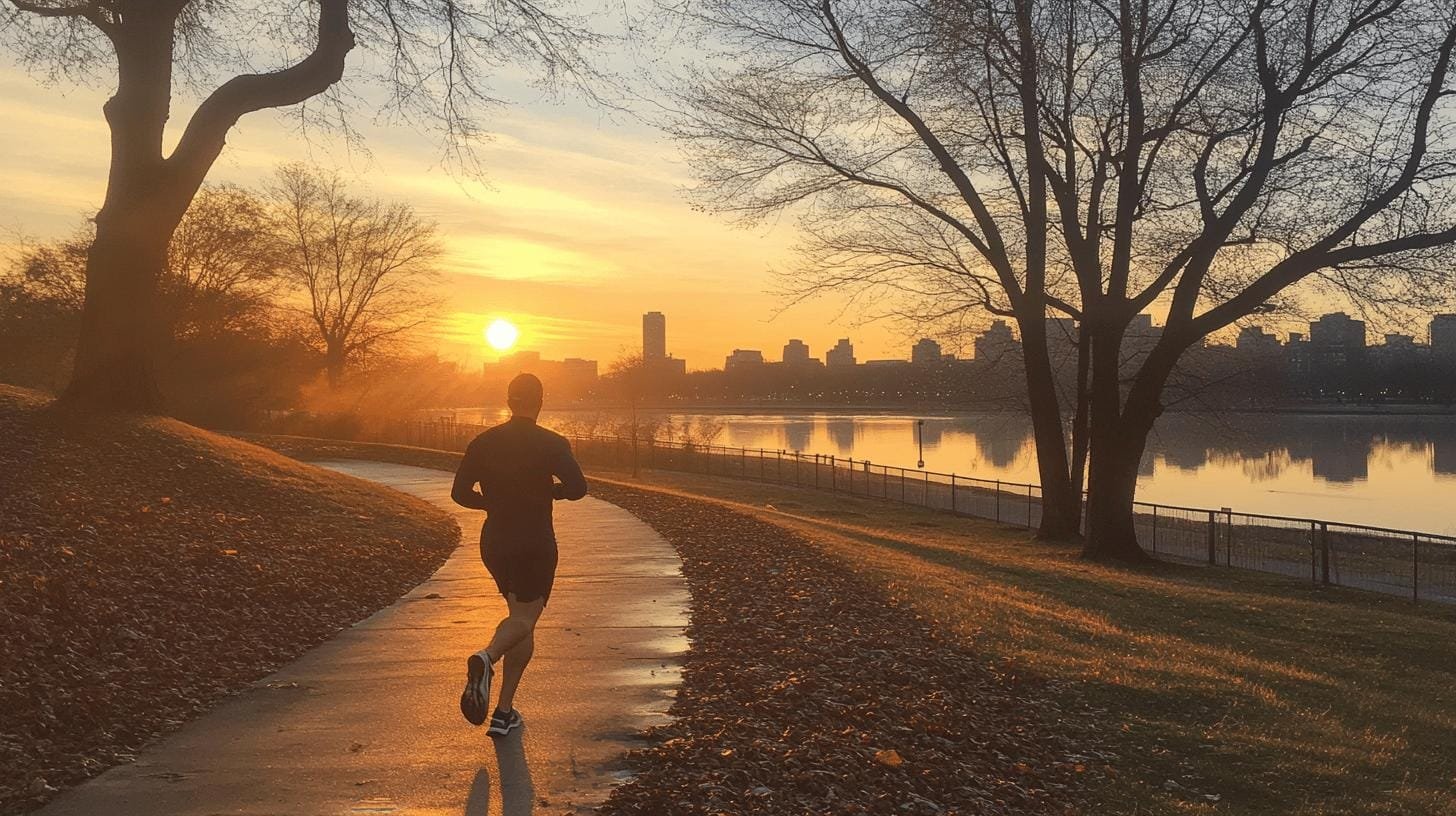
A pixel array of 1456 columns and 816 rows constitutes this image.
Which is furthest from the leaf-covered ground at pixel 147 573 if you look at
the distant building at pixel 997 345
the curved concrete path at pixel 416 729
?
the distant building at pixel 997 345

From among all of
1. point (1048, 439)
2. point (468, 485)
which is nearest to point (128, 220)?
point (468, 485)

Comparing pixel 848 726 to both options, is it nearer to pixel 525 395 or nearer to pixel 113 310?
pixel 525 395

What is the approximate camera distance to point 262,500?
46.2ft

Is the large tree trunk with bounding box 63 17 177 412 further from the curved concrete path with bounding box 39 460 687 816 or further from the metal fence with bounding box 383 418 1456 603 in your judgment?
the metal fence with bounding box 383 418 1456 603

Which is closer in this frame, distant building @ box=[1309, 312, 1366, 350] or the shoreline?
distant building @ box=[1309, 312, 1366, 350]

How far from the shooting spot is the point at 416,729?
257 inches

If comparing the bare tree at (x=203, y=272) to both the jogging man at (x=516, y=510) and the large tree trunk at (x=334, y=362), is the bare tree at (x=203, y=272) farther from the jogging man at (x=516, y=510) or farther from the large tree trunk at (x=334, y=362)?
the jogging man at (x=516, y=510)

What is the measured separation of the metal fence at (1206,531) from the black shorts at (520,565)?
15.4 meters

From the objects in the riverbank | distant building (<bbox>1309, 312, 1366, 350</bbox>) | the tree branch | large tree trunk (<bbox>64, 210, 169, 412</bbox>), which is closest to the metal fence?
distant building (<bbox>1309, 312, 1366, 350</bbox>)

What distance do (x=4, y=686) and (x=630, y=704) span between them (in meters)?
3.39

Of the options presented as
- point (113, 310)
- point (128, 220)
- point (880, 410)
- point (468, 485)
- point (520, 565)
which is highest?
point (128, 220)

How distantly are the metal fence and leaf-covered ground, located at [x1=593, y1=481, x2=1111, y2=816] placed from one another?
11894mm

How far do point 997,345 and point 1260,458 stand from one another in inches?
1742

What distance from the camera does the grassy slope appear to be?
6723mm
